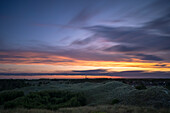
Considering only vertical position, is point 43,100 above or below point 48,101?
above

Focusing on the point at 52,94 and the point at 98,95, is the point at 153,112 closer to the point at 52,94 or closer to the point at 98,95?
the point at 98,95

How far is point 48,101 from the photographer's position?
2181 cm

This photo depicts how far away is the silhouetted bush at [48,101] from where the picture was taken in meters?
18.3

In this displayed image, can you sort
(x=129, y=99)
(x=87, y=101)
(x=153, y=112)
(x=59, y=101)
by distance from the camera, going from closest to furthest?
(x=153, y=112) → (x=129, y=99) → (x=59, y=101) → (x=87, y=101)

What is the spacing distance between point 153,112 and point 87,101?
1168 cm

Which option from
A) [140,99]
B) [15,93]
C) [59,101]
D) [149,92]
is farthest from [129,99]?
[15,93]

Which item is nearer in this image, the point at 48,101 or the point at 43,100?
the point at 43,100

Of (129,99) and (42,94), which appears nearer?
Result: (129,99)

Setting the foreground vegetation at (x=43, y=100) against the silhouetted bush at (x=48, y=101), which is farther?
the foreground vegetation at (x=43, y=100)

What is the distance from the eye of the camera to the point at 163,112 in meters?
14.1

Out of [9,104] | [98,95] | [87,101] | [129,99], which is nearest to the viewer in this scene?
[9,104]

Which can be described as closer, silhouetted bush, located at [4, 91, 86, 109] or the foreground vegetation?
silhouetted bush, located at [4, 91, 86, 109]

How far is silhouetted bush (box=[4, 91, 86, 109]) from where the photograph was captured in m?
18.3

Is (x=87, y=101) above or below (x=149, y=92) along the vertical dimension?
below
